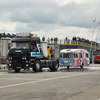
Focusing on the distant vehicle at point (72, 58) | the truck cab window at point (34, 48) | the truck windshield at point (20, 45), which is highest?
the truck windshield at point (20, 45)

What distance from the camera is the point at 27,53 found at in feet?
80.5

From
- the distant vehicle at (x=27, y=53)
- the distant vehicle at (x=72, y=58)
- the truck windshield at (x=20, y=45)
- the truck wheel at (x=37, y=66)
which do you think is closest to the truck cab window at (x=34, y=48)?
the distant vehicle at (x=27, y=53)

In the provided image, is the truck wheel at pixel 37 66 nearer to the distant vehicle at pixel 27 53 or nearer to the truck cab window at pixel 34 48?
the distant vehicle at pixel 27 53

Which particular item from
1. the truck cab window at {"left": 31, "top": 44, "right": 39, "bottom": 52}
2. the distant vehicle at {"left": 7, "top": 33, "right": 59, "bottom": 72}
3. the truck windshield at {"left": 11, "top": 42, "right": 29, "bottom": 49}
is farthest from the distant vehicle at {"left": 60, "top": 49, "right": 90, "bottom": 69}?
the truck windshield at {"left": 11, "top": 42, "right": 29, "bottom": 49}

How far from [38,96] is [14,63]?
1551 centimetres

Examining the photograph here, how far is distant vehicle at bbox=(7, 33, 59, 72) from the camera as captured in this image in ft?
81.0

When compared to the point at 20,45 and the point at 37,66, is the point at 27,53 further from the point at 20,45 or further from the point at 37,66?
the point at 37,66

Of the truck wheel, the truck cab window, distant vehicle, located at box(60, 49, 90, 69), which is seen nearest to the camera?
the truck cab window

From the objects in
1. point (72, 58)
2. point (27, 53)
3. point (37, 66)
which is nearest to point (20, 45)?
point (27, 53)

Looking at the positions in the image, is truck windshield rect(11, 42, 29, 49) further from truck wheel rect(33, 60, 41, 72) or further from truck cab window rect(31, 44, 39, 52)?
truck wheel rect(33, 60, 41, 72)

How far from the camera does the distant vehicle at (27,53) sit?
2470 centimetres

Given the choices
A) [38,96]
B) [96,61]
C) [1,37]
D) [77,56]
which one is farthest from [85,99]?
[96,61]

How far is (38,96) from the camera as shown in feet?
32.2

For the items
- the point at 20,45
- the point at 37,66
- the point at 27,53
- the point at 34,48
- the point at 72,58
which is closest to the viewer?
the point at 27,53
